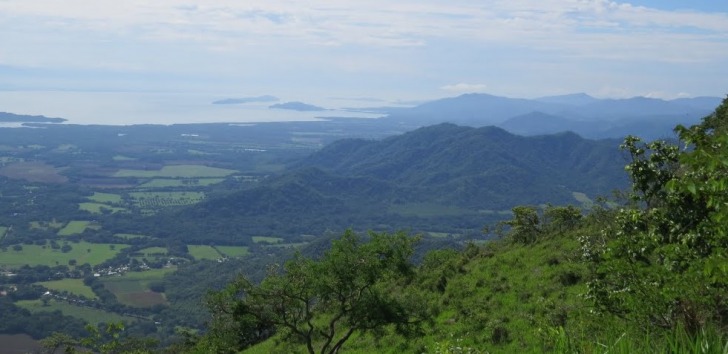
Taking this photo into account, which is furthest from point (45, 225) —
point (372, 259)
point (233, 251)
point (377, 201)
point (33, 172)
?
point (372, 259)

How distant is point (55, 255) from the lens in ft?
332

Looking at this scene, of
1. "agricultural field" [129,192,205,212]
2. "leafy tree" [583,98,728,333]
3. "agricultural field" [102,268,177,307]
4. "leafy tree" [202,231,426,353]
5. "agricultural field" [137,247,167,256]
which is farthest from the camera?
"agricultural field" [129,192,205,212]

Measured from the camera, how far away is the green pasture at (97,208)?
141 meters

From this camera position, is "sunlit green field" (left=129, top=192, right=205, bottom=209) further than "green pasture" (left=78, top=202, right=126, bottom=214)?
Yes

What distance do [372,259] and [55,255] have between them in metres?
101

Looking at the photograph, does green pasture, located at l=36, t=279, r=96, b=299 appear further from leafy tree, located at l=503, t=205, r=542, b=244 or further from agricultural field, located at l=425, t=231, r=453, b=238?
agricultural field, located at l=425, t=231, r=453, b=238

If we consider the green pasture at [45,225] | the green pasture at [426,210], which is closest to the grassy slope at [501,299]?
the green pasture at [45,225]

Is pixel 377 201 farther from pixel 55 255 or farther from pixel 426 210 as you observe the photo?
pixel 55 255

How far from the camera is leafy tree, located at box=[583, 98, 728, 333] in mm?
6285

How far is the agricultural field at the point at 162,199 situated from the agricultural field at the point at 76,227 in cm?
1779

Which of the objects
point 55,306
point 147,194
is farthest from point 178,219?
point 55,306

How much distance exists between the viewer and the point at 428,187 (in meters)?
194

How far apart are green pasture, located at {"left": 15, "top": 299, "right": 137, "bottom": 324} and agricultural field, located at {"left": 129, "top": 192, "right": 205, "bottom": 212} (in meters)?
71.9

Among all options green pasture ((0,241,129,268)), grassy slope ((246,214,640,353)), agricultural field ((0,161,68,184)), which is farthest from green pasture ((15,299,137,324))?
agricultural field ((0,161,68,184))
